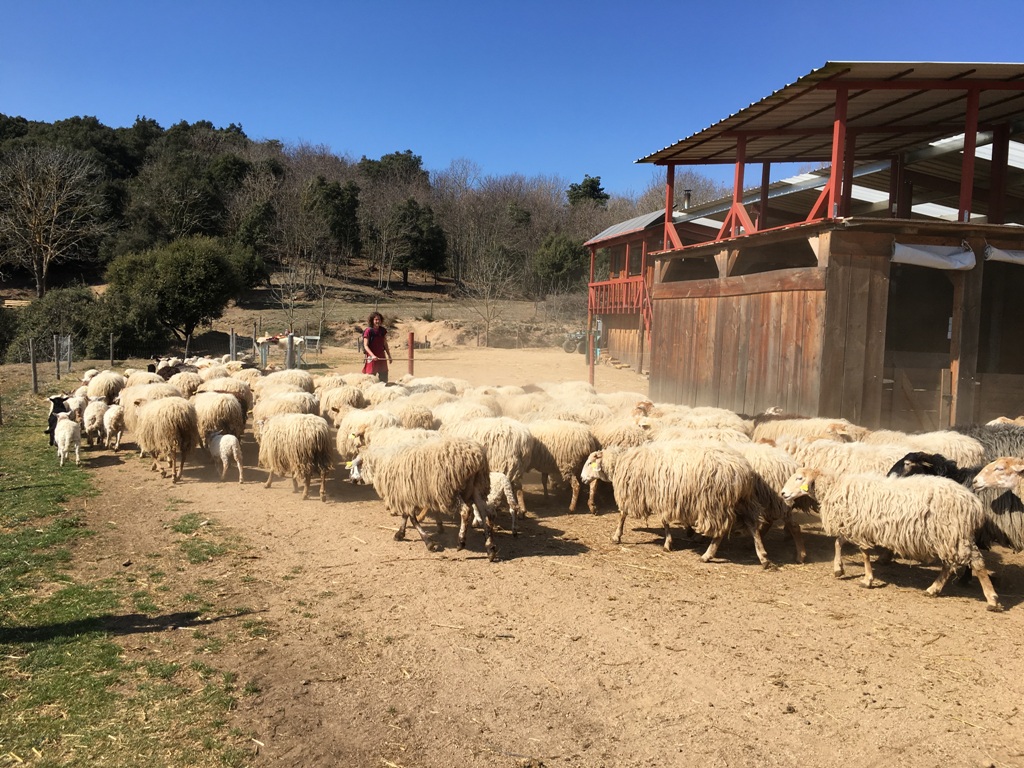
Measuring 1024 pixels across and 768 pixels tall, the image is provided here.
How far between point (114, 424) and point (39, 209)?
34.6 metres

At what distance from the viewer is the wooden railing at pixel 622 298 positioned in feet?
86.2

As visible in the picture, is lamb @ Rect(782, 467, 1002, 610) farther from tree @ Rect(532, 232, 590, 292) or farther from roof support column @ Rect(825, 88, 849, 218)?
tree @ Rect(532, 232, 590, 292)

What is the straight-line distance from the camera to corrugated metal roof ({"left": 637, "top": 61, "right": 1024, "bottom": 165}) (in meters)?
9.59

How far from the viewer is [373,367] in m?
13.7

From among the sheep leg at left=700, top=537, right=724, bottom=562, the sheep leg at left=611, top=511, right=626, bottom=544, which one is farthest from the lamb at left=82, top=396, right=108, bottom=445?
the sheep leg at left=700, top=537, right=724, bottom=562

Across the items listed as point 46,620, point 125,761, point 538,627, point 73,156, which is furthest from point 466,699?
point 73,156

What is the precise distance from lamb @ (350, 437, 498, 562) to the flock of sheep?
0.01 m

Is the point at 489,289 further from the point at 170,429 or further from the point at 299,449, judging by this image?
A: the point at 299,449

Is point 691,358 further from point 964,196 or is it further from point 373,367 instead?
point 373,367

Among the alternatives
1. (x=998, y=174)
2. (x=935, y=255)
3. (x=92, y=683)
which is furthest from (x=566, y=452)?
(x=998, y=174)

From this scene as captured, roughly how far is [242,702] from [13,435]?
1138 cm

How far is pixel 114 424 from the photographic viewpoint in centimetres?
1132

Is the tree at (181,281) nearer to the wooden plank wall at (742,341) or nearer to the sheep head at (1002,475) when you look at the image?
the wooden plank wall at (742,341)

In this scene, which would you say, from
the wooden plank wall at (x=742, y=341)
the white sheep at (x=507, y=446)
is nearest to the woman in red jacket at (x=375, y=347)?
the wooden plank wall at (x=742, y=341)
